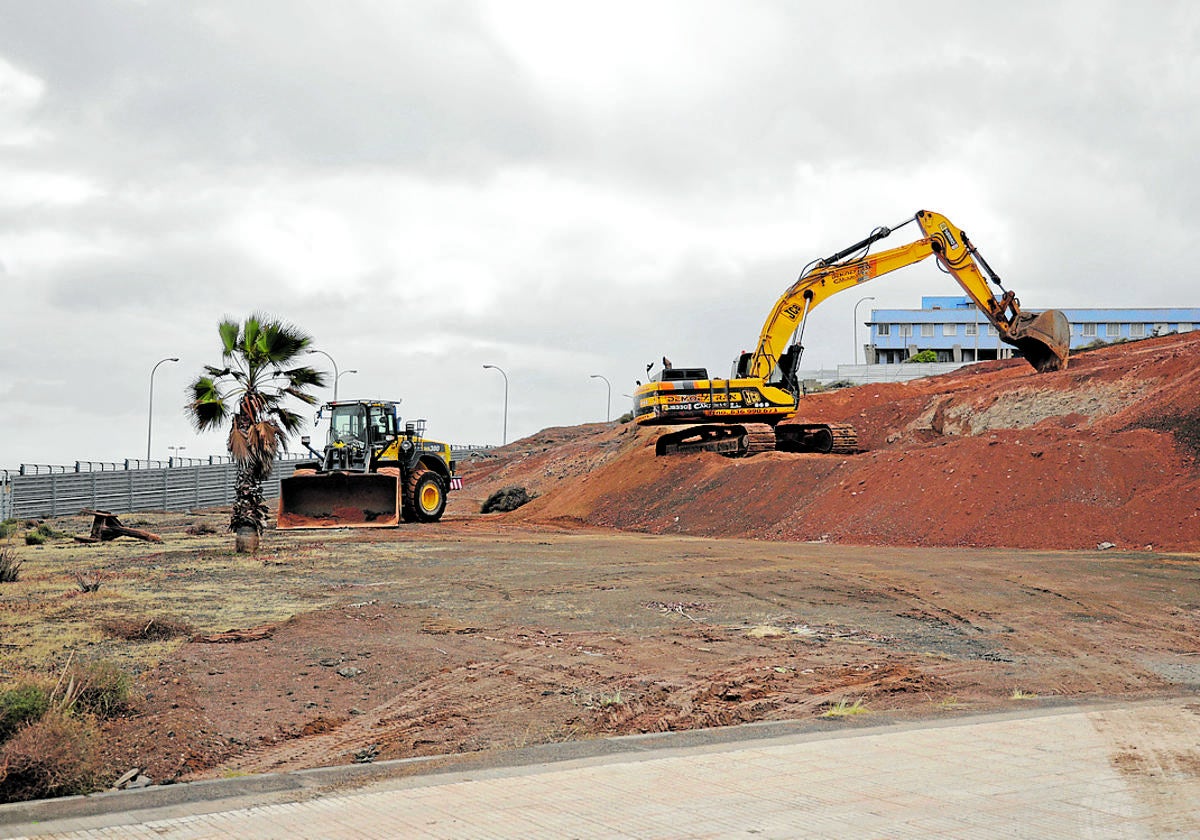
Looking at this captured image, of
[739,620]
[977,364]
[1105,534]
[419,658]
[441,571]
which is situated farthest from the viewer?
[977,364]

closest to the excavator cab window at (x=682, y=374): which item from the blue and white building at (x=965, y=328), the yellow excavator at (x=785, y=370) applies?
the yellow excavator at (x=785, y=370)

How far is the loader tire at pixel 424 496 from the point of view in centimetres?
3312

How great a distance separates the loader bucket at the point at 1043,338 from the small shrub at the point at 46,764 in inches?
1476

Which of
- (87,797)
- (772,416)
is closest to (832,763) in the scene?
(87,797)

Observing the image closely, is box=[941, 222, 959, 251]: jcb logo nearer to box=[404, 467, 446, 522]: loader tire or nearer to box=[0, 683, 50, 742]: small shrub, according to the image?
box=[404, 467, 446, 522]: loader tire

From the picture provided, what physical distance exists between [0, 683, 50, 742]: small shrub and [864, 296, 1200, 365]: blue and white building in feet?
375

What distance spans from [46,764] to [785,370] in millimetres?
33132

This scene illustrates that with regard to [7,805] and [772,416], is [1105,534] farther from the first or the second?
[7,805]

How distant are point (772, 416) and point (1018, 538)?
1284 centimetres

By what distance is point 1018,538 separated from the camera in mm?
27062

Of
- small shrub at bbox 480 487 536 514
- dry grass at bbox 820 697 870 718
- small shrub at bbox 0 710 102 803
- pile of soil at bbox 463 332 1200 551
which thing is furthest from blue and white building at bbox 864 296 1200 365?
small shrub at bbox 0 710 102 803

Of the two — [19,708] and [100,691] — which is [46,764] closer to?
[19,708]

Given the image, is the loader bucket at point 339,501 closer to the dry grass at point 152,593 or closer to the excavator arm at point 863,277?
the dry grass at point 152,593

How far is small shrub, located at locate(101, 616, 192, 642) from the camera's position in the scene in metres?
12.4
